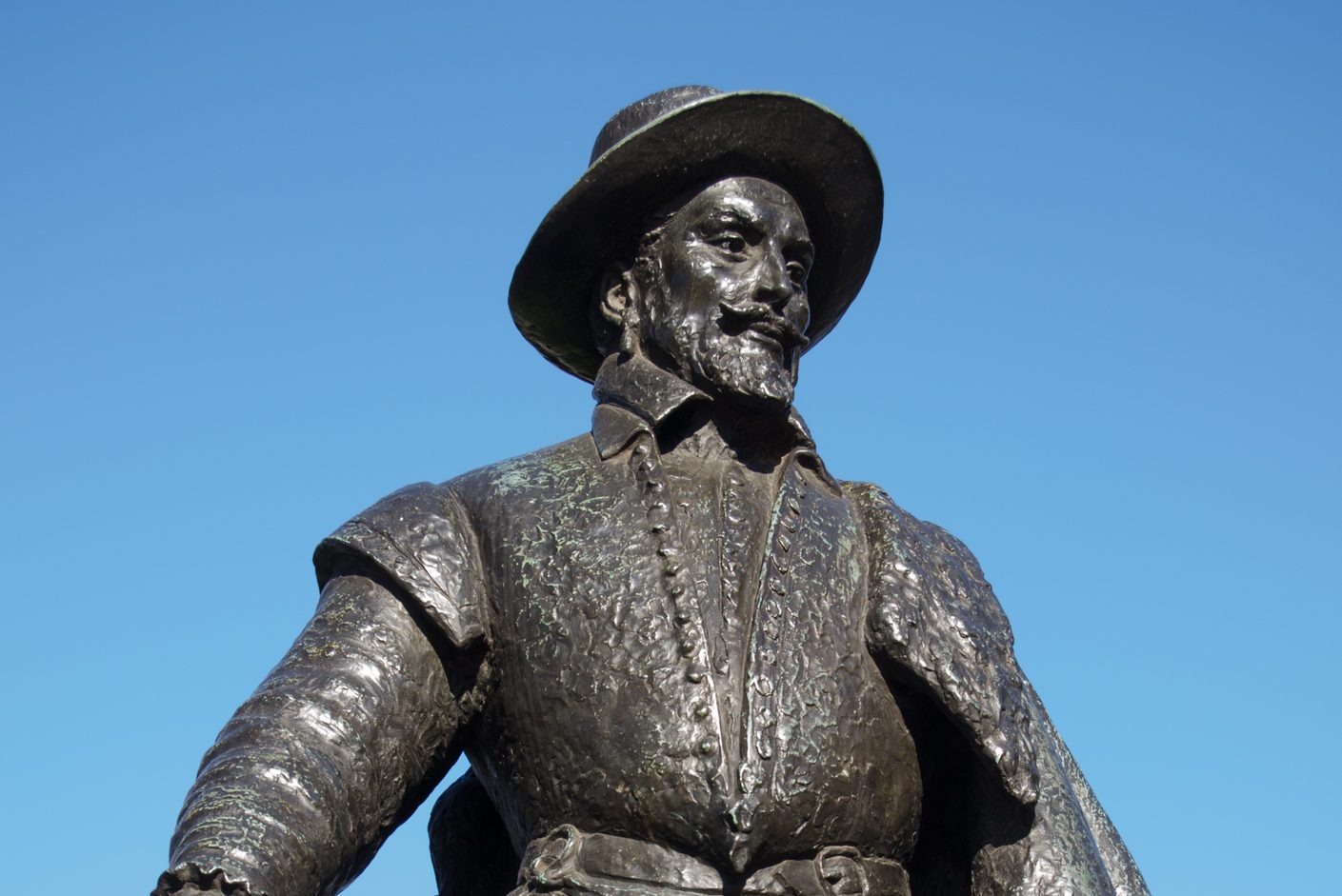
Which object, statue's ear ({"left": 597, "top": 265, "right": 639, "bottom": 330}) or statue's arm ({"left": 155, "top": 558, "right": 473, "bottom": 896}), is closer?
statue's arm ({"left": 155, "top": 558, "right": 473, "bottom": 896})


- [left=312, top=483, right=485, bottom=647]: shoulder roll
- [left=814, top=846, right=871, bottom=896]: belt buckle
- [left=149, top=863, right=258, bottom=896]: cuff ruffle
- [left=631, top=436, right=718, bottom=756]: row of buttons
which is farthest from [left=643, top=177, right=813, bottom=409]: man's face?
[left=149, top=863, right=258, bottom=896]: cuff ruffle

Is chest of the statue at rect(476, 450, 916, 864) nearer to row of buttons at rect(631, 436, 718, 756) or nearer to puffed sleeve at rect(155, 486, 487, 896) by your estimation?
row of buttons at rect(631, 436, 718, 756)

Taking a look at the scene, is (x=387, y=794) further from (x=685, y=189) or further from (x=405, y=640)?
(x=685, y=189)

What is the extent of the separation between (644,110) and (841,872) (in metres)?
2.48

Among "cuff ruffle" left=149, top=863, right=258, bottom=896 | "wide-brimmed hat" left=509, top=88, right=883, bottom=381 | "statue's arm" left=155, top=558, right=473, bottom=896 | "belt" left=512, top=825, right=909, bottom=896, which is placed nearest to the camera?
"cuff ruffle" left=149, top=863, right=258, bottom=896

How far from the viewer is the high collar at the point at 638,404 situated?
270 inches

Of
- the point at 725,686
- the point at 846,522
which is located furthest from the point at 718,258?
the point at 725,686

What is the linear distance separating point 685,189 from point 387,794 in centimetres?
205

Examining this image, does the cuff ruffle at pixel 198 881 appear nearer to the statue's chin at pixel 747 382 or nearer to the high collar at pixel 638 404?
the high collar at pixel 638 404

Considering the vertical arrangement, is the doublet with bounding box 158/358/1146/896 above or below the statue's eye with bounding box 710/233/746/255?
below

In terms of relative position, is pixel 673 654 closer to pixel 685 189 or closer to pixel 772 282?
pixel 772 282

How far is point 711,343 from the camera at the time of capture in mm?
6895

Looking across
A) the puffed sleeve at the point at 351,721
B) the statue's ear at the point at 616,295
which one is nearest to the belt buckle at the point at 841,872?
the puffed sleeve at the point at 351,721

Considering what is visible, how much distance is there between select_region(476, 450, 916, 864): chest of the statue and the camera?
6.08 m
